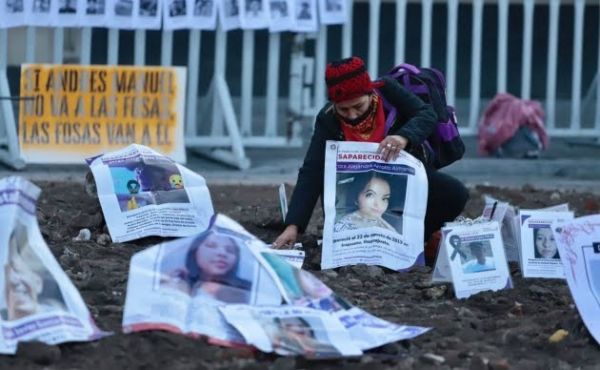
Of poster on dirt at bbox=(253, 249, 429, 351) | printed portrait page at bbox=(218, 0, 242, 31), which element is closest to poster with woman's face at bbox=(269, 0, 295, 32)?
printed portrait page at bbox=(218, 0, 242, 31)

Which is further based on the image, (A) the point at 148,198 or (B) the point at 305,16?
(B) the point at 305,16

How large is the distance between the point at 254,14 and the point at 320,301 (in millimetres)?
5166

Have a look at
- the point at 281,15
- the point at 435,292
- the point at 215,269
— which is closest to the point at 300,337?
the point at 215,269

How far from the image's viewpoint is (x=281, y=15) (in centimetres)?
964

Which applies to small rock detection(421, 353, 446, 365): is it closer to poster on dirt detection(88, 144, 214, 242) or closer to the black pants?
the black pants

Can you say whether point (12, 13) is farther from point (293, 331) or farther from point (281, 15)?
point (293, 331)

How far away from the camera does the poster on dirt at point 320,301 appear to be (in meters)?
4.58

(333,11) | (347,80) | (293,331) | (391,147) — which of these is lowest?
(293,331)

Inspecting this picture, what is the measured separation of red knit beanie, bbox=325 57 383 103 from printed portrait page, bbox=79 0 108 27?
3.81 m

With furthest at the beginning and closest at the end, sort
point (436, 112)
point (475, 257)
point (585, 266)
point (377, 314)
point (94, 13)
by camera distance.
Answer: point (94, 13), point (436, 112), point (475, 257), point (377, 314), point (585, 266)

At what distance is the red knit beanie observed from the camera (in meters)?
5.76

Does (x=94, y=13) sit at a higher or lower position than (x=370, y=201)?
higher

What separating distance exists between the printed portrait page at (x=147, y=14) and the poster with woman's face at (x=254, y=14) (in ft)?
1.73

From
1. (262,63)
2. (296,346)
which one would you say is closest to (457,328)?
(296,346)
